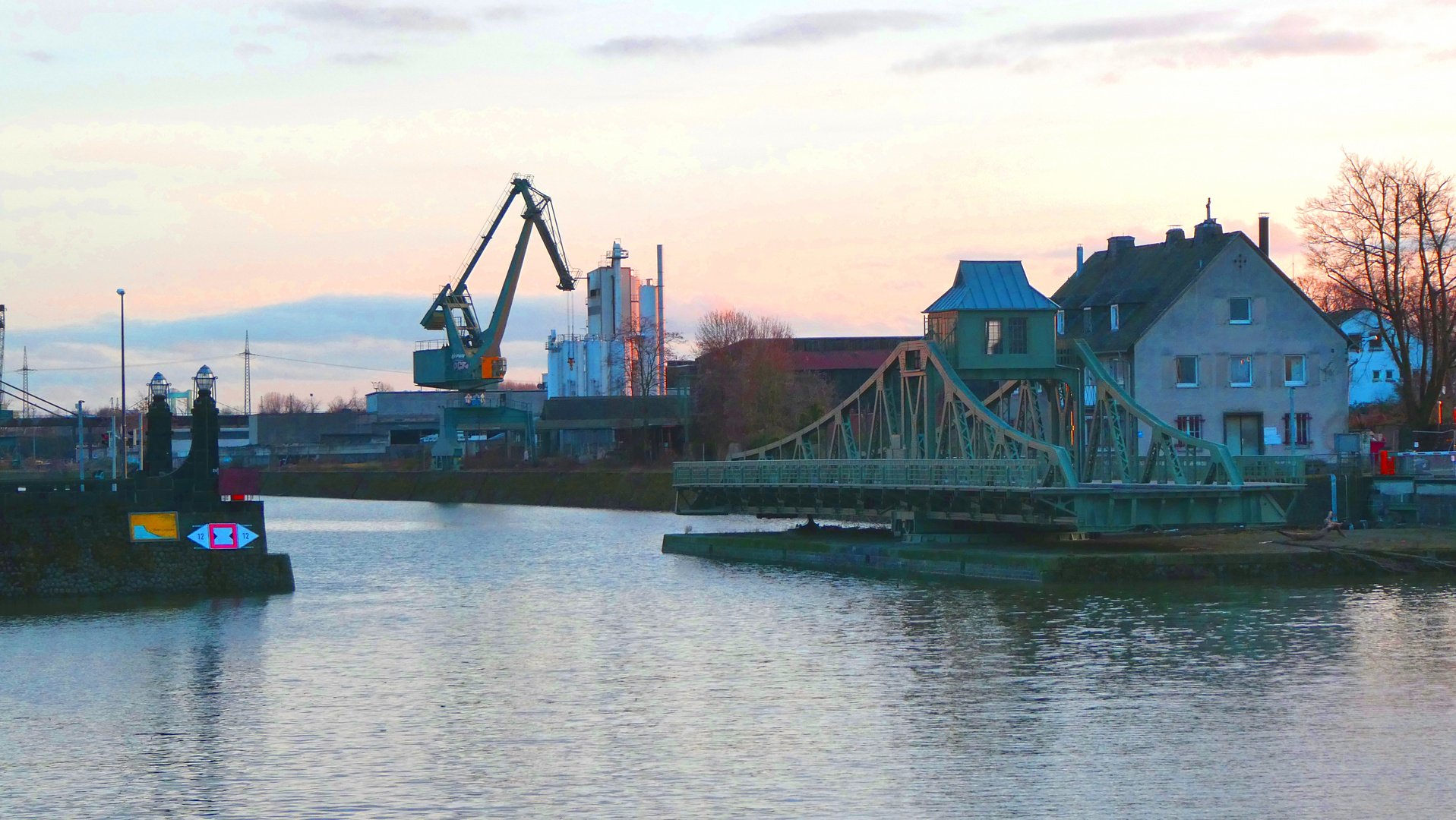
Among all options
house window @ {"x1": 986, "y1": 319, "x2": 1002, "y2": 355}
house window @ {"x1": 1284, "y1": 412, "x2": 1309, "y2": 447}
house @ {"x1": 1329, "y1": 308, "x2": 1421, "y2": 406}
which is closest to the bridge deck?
house window @ {"x1": 986, "y1": 319, "x2": 1002, "y2": 355}

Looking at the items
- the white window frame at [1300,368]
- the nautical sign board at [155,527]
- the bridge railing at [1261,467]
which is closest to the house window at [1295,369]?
the white window frame at [1300,368]

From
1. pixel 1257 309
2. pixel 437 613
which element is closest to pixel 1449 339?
pixel 1257 309

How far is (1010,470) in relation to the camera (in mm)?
45531

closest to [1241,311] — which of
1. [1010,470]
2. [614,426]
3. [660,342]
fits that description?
[1010,470]

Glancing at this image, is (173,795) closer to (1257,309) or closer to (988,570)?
(988,570)

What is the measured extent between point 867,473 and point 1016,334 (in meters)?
6.54

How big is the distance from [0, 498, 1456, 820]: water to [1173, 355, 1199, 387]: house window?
27370 millimetres

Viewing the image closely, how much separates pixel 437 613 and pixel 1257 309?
40.0 m

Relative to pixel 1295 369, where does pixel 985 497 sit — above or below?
below

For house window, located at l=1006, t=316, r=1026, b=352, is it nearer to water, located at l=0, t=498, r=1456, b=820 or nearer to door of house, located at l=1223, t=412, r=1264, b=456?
water, located at l=0, t=498, r=1456, b=820

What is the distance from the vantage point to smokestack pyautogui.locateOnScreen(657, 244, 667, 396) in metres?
132

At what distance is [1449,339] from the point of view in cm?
6644

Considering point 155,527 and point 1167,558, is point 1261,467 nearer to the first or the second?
point 1167,558

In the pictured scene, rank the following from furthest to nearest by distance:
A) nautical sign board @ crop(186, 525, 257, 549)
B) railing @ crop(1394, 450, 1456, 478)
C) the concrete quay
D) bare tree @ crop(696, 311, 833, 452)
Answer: bare tree @ crop(696, 311, 833, 452) → railing @ crop(1394, 450, 1456, 478) → nautical sign board @ crop(186, 525, 257, 549) → the concrete quay
